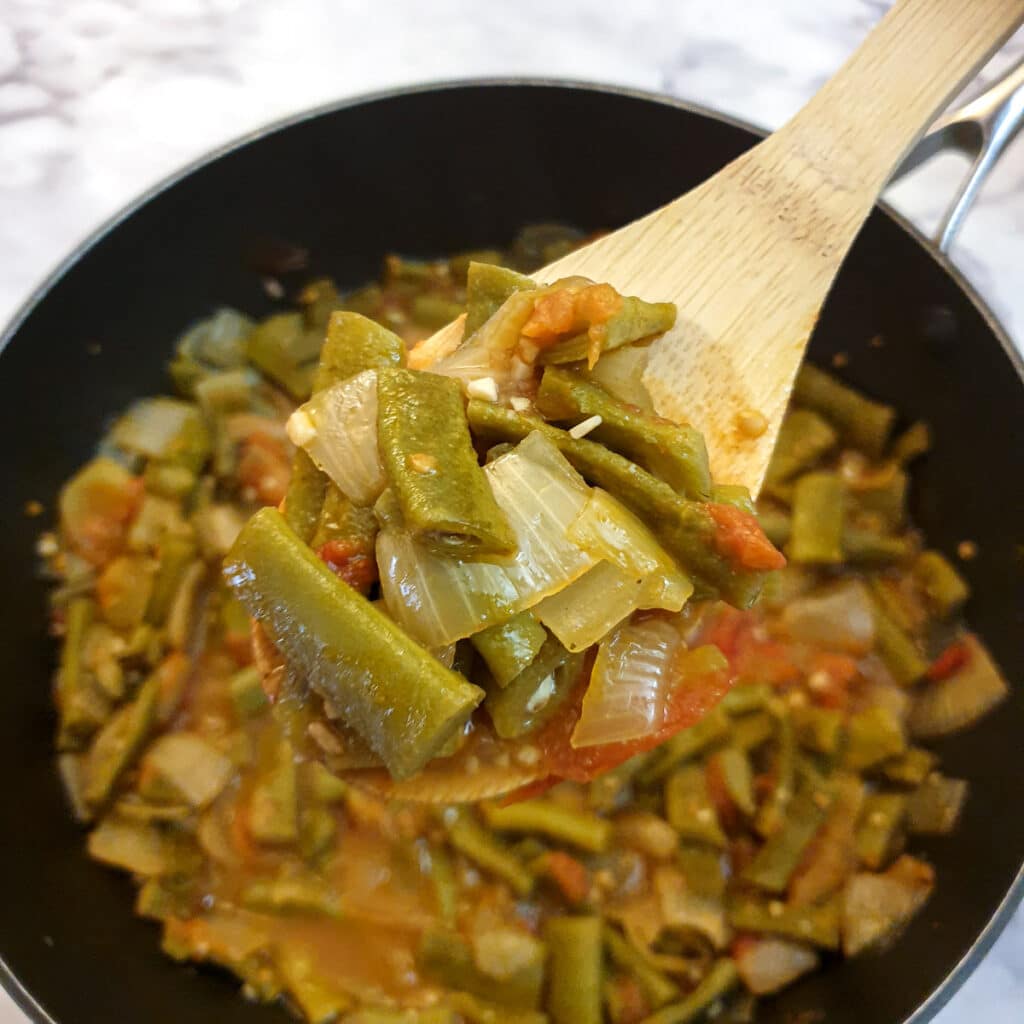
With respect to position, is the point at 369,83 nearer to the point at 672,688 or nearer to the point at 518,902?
the point at 672,688

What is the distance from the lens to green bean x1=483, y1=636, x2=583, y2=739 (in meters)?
1.54

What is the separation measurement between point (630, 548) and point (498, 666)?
0.95 feet

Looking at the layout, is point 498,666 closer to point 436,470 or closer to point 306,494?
point 436,470

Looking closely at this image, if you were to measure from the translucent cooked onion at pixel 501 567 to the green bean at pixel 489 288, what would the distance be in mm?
374

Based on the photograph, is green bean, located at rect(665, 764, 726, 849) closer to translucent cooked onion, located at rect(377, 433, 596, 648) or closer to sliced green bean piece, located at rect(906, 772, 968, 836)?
sliced green bean piece, located at rect(906, 772, 968, 836)

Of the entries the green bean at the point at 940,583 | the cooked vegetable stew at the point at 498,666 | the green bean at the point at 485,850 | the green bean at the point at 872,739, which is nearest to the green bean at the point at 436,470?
the cooked vegetable stew at the point at 498,666

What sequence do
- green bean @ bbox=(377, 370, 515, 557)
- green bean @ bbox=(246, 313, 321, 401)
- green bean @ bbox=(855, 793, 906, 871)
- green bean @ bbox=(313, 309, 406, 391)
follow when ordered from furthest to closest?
green bean @ bbox=(246, 313, 321, 401), green bean @ bbox=(855, 793, 906, 871), green bean @ bbox=(313, 309, 406, 391), green bean @ bbox=(377, 370, 515, 557)

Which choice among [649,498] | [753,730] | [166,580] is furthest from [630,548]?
[166,580]

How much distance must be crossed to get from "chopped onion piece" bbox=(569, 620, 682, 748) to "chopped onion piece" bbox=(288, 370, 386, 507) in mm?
495

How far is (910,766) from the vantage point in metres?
2.33

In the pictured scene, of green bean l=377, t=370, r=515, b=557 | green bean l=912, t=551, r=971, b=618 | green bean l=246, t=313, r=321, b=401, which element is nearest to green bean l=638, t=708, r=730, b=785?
green bean l=912, t=551, r=971, b=618

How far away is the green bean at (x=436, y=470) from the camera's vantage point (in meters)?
1.37

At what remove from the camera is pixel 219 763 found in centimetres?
245

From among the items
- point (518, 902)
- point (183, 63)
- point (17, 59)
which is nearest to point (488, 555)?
point (518, 902)
